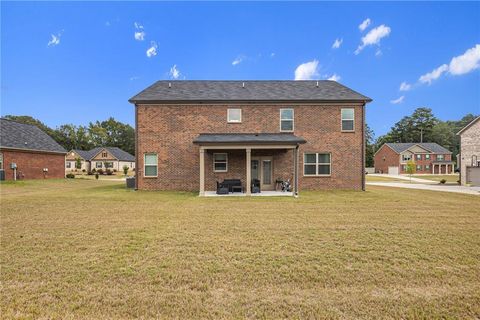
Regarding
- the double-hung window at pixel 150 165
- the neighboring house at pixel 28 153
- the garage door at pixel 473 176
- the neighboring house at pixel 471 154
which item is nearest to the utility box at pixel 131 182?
the double-hung window at pixel 150 165

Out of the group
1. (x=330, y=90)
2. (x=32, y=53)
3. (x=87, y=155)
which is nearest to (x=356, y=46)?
(x=330, y=90)

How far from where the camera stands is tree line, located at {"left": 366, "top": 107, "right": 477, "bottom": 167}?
75562 millimetres

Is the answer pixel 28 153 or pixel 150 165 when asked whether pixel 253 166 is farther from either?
pixel 28 153

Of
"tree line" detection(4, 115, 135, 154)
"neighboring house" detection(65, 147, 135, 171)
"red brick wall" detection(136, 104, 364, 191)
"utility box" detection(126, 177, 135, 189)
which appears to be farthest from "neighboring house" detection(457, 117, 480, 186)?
"tree line" detection(4, 115, 135, 154)

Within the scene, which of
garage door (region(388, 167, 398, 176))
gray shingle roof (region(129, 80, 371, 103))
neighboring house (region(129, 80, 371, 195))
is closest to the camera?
neighboring house (region(129, 80, 371, 195))

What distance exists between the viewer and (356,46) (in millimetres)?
26297

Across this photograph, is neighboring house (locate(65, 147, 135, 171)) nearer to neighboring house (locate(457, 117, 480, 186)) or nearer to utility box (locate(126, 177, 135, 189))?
utility box (locate(126, 177, 135, 189))

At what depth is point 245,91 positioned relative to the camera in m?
17.2

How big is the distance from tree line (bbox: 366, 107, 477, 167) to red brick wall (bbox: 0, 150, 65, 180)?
251 ft

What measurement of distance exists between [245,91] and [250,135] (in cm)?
376

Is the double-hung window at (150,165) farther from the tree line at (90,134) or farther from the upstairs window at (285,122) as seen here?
the tree line at (90,134)

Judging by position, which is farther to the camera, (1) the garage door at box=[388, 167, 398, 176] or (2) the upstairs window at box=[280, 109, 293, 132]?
(1) the garage door at box=[388, 167, 398, 176]

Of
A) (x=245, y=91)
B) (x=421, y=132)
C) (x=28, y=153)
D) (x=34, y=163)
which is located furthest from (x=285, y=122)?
(x=421, y=132)

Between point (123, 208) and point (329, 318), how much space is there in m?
9.08
